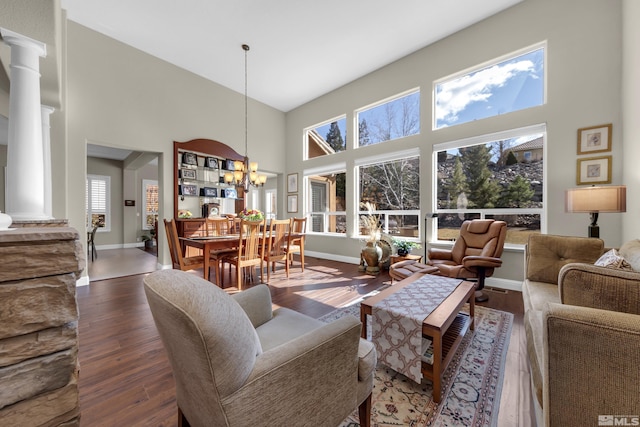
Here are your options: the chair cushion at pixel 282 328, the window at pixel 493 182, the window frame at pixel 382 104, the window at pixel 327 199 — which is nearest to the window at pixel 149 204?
the window at pixel 327 199

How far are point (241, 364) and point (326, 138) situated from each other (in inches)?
226

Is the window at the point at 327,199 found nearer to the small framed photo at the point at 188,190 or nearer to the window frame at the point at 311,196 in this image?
the window frame at the point at 311,196

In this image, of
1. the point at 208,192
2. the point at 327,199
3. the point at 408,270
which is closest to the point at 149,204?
the point at 208,192

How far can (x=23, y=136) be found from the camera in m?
1.78

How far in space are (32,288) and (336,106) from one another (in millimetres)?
5690

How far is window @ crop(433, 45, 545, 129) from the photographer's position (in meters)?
3.39

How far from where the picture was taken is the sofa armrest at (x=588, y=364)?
786mm

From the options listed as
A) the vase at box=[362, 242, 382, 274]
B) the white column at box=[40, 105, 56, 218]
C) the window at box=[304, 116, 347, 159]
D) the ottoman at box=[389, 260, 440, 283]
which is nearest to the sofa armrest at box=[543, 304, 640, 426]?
the ottoman at box=[389, 260, 440, 283]

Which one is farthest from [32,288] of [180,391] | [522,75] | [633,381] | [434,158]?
[522,75]

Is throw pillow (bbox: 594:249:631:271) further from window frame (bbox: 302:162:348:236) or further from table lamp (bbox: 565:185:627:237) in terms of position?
window frame (bbox: 302:162:348:236)

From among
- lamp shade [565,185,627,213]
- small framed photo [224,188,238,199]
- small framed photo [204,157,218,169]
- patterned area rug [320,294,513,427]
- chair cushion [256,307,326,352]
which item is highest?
small framed photo [204,157,218,169]

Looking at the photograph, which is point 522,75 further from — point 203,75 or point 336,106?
point 203,75

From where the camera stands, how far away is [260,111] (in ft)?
20.4

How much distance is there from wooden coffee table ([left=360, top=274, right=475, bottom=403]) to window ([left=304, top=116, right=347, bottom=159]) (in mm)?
4069
